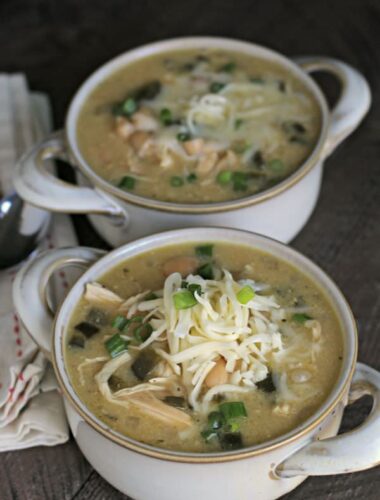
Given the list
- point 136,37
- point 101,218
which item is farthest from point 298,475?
point 136,37

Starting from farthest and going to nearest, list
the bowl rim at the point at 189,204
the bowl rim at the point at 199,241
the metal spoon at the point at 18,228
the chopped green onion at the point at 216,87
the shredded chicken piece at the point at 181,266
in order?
the chopped green onion at the point at 216,87 < the metal spoon at the point at 18,228 < the bowl rim at the point at 189,204 < the shredded chicken piece at the point at 181,266 < the bowl rim at the point at 199,241

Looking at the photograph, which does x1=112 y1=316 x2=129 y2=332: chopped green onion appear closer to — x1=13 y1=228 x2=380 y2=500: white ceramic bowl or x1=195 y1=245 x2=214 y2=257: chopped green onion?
x1=13 y1=228 x2=380 y2=500: white ceramic bowl

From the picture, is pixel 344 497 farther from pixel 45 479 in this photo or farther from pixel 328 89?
pixel 328 89

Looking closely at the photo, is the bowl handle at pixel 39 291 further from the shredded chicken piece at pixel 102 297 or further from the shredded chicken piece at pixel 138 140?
the shredded chicken piece at pixel 138 140

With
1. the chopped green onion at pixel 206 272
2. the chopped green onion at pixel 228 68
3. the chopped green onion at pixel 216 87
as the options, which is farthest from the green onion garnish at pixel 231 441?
the chopped green onion at pixel 228 68

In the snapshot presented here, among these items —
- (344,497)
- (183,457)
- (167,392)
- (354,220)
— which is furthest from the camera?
(354,220)
